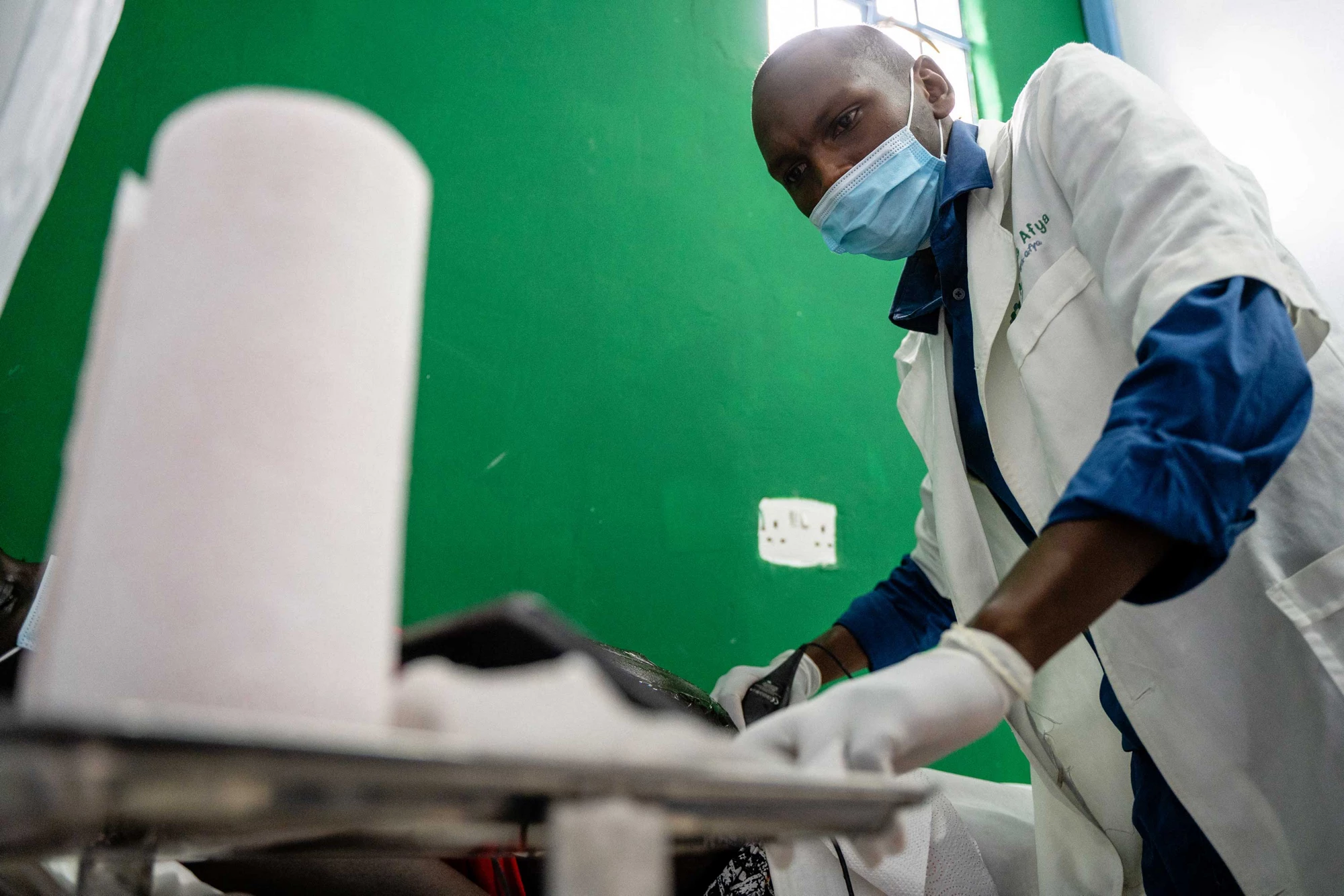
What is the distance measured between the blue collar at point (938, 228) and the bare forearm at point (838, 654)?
1.68ft

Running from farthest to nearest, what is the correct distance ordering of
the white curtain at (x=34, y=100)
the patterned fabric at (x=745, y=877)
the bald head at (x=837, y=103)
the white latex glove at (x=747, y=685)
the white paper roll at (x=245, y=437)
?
the bald head at (x=837, y=103) < the white latex glove at (x=747, y=685) < the patterned fabric at (x=745, y=877) < the white curtain at (x=34, y=100) < the white paper roll at (x=245, y=437)

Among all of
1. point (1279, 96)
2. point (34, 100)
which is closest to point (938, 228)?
point (34, 100)

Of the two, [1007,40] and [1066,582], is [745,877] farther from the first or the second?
[1007,40]

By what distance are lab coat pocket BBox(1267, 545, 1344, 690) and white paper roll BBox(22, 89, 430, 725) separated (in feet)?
2.89

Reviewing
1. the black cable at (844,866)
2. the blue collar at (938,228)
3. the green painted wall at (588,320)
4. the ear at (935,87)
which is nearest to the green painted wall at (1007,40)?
the green painted wall at (588,320)

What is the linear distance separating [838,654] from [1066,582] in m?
0.82

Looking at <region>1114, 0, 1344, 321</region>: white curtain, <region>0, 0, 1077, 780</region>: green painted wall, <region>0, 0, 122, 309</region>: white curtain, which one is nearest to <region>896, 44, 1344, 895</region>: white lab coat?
<region>0, 0, 1077, 780</region>: green painted wall

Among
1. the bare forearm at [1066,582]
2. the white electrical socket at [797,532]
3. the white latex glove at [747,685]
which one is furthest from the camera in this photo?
the white electrical socket at [797,532]

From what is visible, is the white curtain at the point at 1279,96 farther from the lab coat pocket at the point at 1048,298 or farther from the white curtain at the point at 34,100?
the white curtain at the point at 34,100

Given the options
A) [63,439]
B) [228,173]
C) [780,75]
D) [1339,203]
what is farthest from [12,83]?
[1339,203]

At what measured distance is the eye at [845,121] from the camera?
1354 millimetres

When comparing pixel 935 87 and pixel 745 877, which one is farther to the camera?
pixel 935 87

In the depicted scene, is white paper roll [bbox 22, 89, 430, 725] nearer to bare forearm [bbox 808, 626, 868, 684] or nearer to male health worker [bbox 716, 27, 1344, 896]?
male health worker [bbox 716, 27, 1344, 896]

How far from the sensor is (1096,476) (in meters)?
0.64
